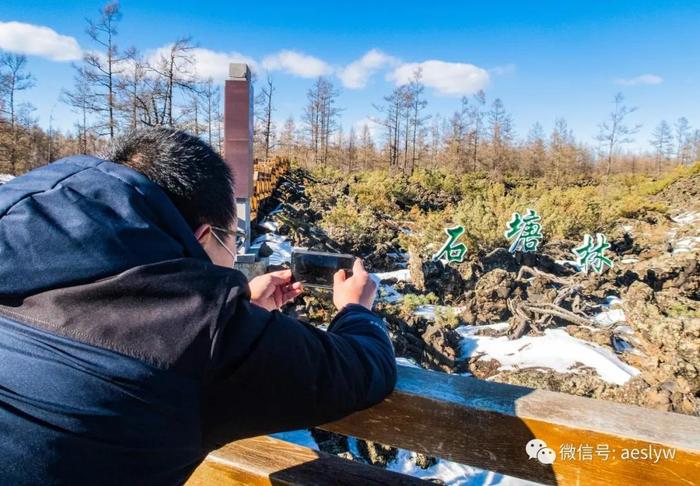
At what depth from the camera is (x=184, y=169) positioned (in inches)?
30.6

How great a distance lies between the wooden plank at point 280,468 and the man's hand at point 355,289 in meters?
0.33

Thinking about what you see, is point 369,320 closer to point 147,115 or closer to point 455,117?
point 147,115

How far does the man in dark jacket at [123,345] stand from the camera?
1.73 ft

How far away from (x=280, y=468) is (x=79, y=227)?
2.16 feet

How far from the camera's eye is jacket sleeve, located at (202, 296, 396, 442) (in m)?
0.59

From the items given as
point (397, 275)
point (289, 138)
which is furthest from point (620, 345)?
point (289, 138)

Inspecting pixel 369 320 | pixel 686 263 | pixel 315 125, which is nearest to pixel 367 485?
pixel 369 320

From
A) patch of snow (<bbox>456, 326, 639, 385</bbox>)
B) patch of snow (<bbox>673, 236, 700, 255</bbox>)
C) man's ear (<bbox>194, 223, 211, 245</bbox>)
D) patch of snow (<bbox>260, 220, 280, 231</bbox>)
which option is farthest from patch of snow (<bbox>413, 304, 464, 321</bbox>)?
patch of snow (<bbox>673, 236, 700, 255</bbox>)

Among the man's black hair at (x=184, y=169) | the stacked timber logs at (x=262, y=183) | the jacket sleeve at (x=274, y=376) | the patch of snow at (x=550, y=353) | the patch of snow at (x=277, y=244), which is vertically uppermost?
the stacked timber logs at (x=262, y=183)

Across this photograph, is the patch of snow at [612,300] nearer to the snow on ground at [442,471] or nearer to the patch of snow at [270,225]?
the snow on ground at [442,471]

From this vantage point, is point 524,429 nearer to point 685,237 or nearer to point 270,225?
point 270,225

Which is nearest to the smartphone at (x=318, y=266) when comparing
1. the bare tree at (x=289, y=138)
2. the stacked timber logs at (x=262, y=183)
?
the stacked timber logs at (x=262, y=183)

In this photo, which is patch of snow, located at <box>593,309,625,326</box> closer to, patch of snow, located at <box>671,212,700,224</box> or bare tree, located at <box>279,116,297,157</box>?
patch of snow, located at <box>671,212,700,224</box>

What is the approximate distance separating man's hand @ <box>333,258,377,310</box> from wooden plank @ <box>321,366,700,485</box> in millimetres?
172
